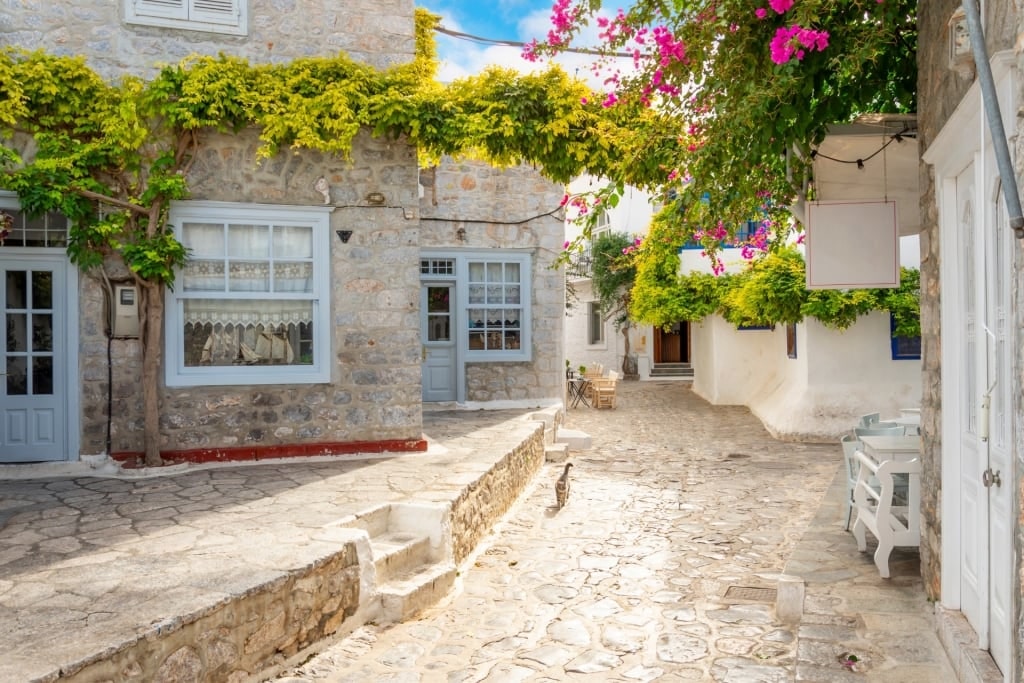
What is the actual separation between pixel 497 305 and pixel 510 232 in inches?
46.0

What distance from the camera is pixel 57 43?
7035 millimetres

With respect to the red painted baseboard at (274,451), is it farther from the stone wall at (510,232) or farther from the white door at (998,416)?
the white door at (998,416)

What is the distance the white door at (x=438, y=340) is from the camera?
1252 centimetres

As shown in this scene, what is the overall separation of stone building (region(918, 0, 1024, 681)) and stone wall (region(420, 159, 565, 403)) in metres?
8.62

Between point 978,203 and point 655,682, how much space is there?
8.74 feet

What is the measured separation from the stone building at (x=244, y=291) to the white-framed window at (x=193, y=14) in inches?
0.5

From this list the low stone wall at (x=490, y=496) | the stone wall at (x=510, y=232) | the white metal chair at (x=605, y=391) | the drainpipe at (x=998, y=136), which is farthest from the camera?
the white metal chair at (x=605, y=391)

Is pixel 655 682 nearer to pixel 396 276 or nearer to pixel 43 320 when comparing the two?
pixel 396 276

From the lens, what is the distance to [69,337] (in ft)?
23.5

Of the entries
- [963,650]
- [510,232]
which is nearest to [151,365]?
[963,650]

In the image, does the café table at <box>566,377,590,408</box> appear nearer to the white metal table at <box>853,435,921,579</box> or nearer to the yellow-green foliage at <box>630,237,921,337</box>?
the yellow-green foliage at <box>630,237,921,337</box>

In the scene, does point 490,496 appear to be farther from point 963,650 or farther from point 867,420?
point 963,650

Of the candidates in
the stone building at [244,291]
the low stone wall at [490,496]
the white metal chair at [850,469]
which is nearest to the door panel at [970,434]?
the white metal chair at [850,469]

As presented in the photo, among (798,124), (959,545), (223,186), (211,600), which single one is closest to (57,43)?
(223,186)
